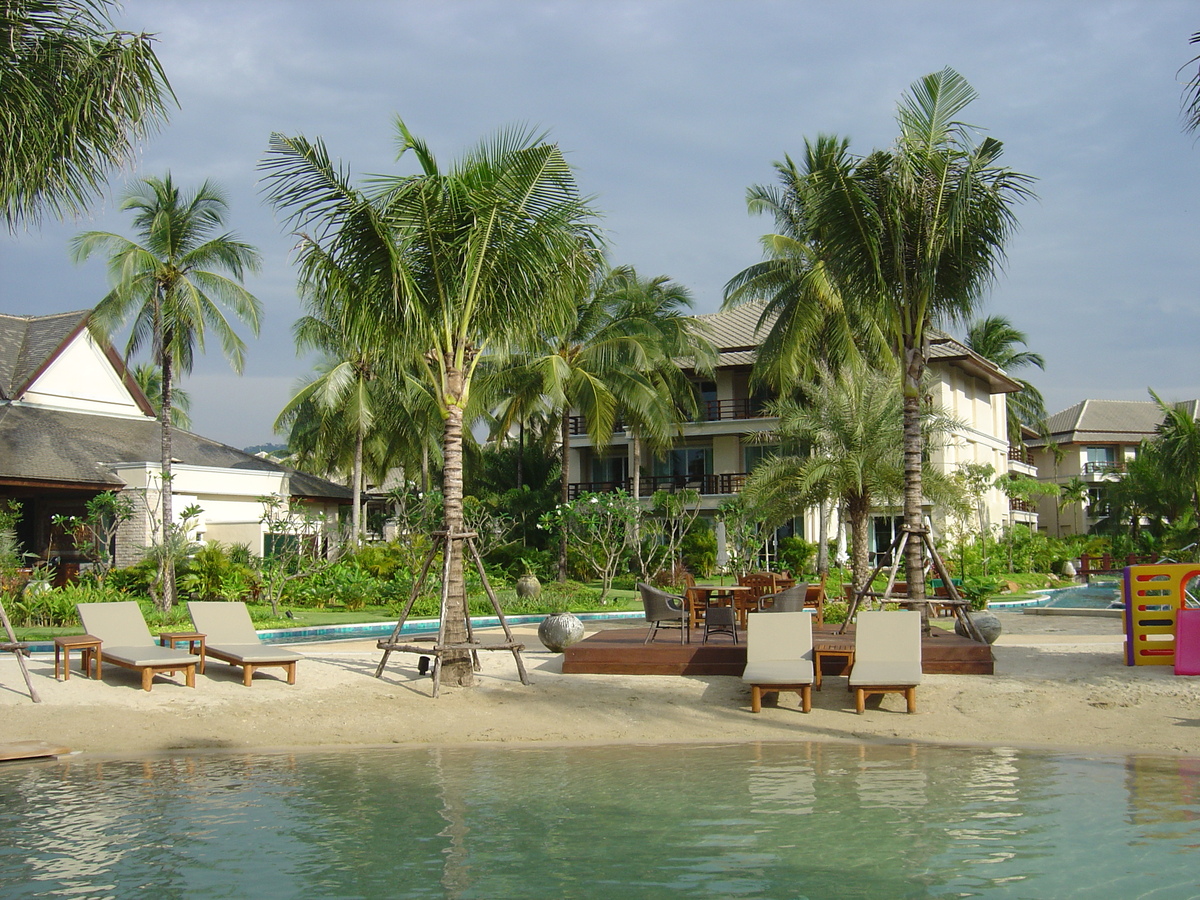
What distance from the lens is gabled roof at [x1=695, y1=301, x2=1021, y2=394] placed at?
120 feet

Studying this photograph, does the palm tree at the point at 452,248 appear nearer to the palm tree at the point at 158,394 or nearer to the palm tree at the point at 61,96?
the palm tree at the point at 61,96

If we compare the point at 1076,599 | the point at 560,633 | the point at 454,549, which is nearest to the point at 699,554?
the point at 1076,599

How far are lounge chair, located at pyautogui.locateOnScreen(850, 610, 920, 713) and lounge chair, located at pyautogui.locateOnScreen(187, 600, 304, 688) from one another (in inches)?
250

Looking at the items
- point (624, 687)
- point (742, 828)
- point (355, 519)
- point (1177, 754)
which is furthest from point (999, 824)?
point (355, 519)

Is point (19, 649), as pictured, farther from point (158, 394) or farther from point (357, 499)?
point (158, 394)

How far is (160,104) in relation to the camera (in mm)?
9570

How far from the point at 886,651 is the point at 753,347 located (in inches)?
1138

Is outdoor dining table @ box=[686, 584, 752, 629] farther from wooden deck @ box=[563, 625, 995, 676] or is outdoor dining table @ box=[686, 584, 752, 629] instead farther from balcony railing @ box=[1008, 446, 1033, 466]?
balcony railing @ box=[1008, 446, 1033, 466]

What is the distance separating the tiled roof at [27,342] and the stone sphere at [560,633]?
19.9 metres

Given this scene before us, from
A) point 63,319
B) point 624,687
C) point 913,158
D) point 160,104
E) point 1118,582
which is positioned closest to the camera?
point 160,104

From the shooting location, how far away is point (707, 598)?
14625mm

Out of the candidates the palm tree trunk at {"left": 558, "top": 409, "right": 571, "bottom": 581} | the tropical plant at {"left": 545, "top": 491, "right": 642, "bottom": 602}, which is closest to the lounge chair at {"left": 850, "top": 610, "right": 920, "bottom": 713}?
the tropical plant at {"left": 545, "top": 491, "right": 642, "bottom": 602}

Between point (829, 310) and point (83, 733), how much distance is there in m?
24.1

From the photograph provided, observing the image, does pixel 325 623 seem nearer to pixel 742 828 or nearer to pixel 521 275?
pixel 521 275
